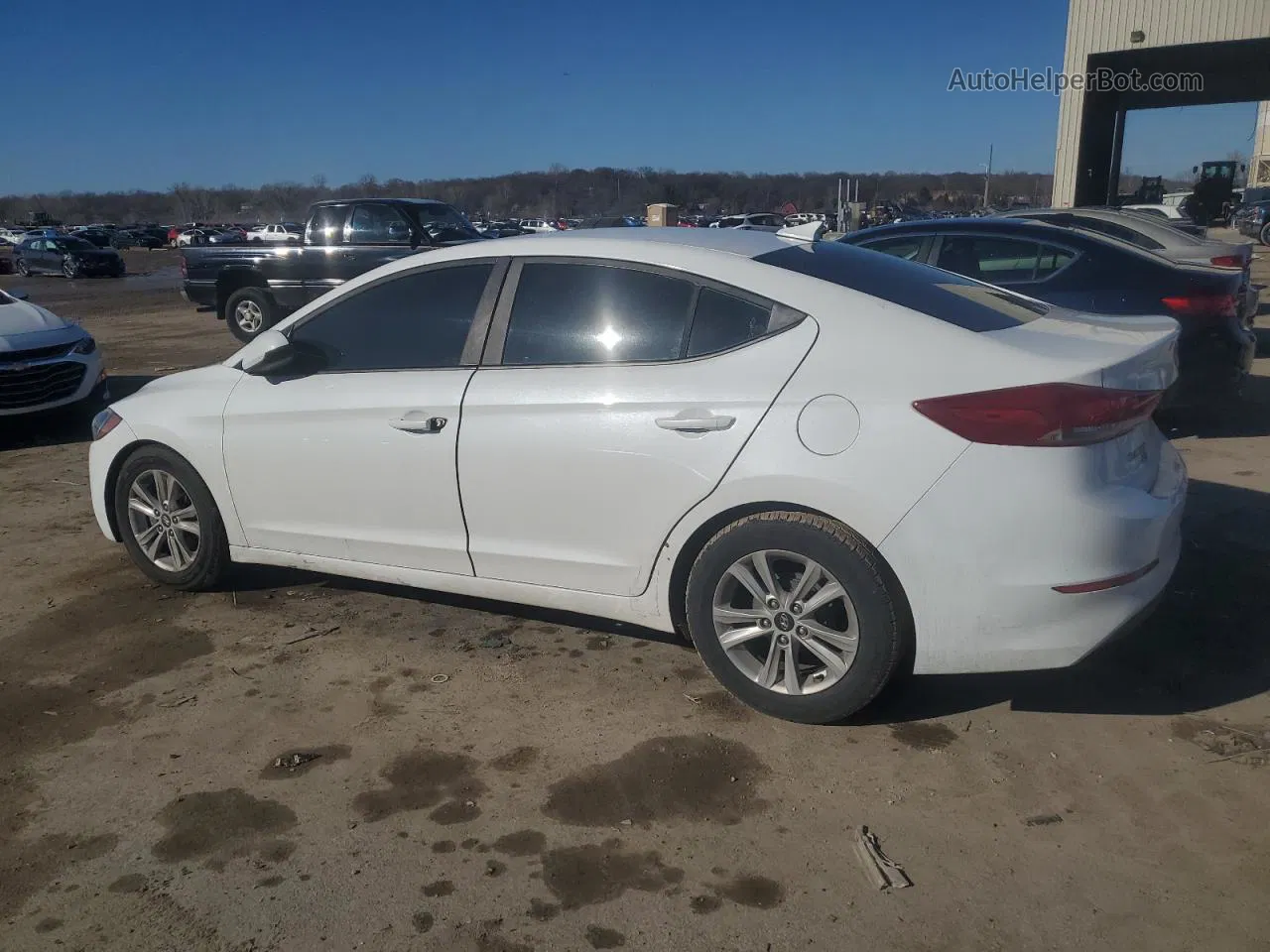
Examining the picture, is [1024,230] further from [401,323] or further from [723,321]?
[401,323]

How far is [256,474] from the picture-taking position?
4473 mm

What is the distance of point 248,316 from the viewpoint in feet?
48.8

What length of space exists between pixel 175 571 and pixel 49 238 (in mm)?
38442

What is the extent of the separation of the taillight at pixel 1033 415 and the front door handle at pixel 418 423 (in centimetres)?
180

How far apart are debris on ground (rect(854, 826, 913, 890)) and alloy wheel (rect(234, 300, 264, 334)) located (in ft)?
44.6

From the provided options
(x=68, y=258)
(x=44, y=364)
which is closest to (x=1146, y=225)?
(x=44, y=364)

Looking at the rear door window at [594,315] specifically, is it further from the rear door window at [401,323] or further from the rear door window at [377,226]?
the rear door window at [377,226]

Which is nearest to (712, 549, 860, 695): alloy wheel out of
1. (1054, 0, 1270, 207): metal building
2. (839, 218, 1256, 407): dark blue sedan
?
(839, 218, 1256, 407): dark blue sedan

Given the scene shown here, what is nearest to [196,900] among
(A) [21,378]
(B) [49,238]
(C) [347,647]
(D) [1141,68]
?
(C) [347,647]

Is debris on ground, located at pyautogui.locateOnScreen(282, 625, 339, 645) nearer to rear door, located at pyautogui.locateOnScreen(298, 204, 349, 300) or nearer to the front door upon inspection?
the front door

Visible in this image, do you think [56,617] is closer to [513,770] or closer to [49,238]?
[513,770]

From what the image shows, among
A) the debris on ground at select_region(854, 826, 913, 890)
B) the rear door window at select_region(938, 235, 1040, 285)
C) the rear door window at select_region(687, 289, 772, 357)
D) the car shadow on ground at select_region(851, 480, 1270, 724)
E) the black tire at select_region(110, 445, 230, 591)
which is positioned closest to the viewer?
the debris on ground at select_region(854, 826, 913, 890)

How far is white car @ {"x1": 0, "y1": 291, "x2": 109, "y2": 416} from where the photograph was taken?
27.0 feet

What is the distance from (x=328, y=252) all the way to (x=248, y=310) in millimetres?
1938
